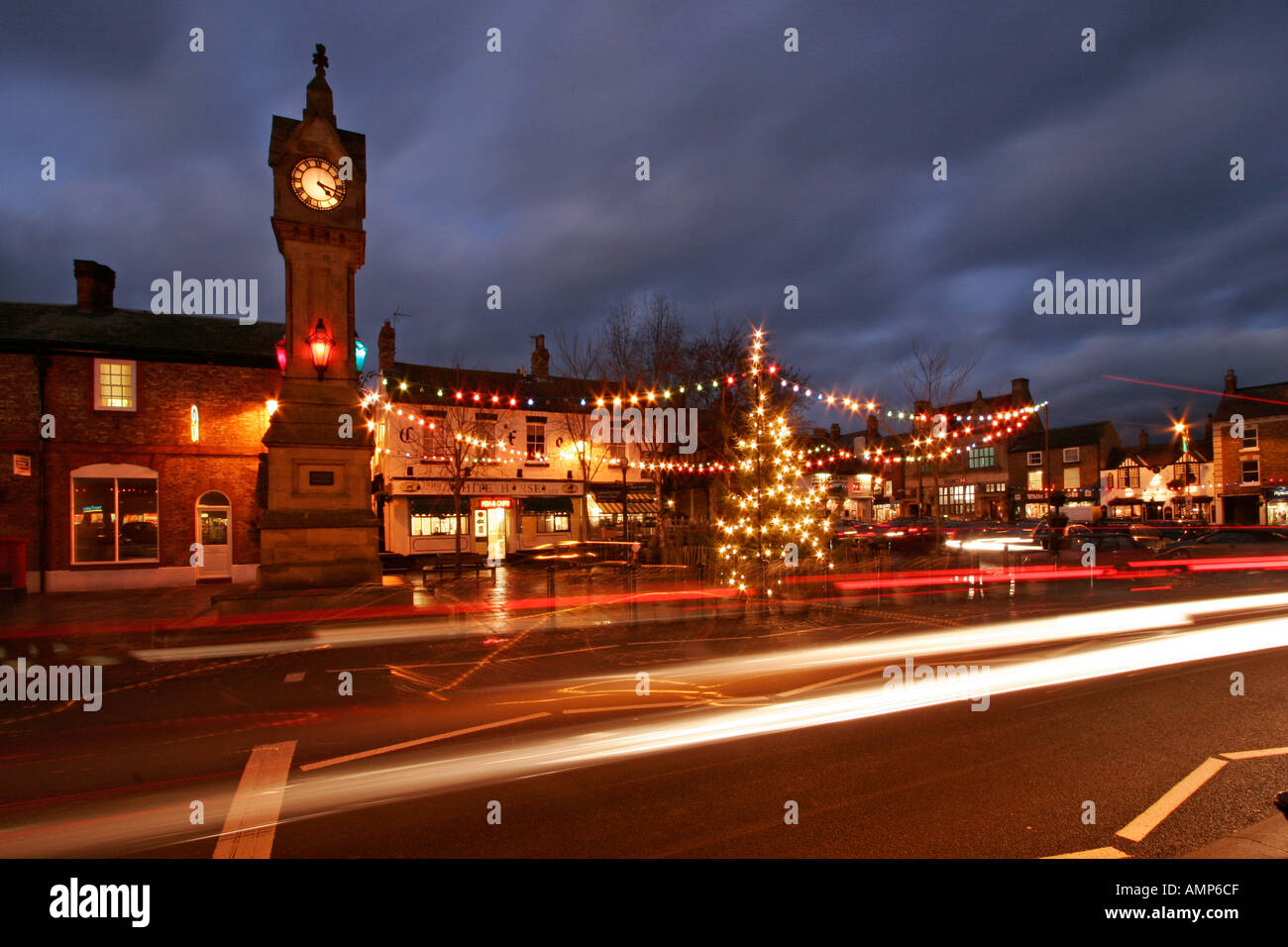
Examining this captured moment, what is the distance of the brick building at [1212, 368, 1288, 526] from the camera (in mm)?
44875

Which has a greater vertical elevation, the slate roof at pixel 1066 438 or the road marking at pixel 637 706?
the slate roof at pixel 1066 438

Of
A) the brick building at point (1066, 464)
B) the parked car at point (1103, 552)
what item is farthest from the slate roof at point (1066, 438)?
the parked car at point (1103, 552)

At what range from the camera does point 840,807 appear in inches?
190

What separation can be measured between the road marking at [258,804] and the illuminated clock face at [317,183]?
12686 millimetres

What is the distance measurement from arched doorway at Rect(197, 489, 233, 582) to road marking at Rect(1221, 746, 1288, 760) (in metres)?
25.1

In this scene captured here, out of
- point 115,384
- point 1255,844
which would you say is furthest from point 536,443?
point 1255,844

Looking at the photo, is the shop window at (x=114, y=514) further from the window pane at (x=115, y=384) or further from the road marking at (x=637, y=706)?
the road marking at (x=637, y=706)

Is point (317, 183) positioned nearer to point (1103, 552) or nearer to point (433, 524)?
point (433, 524)

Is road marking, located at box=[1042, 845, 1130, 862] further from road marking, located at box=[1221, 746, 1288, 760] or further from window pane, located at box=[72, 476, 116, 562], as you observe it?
window pane, located at box=[72, 476, 116, 562]

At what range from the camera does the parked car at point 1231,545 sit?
2745 centimetres

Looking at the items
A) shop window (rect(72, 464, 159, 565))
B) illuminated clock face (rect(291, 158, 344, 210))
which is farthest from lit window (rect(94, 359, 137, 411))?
illuminated clock face (rect(291, 158, 344, 210))

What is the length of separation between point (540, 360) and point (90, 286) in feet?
64.5
